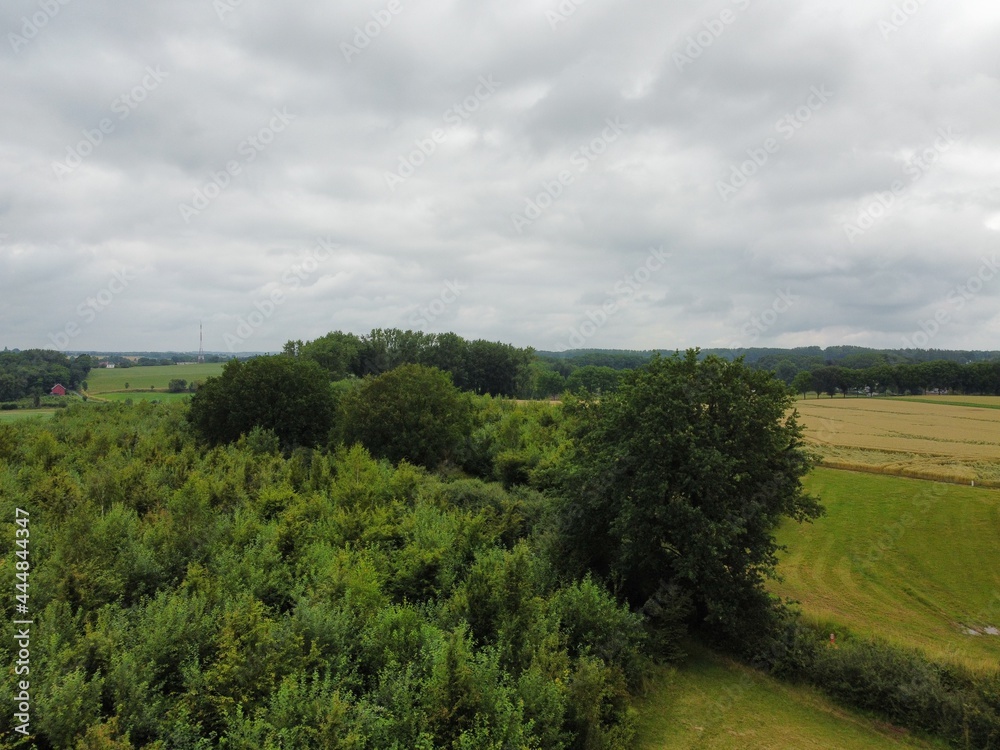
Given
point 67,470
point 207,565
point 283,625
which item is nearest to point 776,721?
point 283,625

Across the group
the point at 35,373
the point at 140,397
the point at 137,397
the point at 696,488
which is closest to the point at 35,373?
the point at 35,373

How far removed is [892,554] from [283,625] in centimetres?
2770

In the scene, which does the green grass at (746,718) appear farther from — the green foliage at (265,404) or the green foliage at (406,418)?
the green foliage at (265,404)

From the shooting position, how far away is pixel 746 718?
508 inches

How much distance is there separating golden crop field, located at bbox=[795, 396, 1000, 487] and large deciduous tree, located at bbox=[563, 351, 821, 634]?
1087 cm

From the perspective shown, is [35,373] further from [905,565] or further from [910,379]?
[910,379]

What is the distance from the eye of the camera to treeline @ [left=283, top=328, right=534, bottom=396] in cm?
7638

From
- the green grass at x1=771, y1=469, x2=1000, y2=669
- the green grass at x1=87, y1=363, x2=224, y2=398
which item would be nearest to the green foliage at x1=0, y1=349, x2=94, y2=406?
the green grass at x1=87, y1=363, x2=224, y2=398

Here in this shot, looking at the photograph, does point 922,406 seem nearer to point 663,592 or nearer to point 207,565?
point 663,592

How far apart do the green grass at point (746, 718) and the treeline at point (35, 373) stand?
77494 millimetres

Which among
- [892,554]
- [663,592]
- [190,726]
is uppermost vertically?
[190,726]

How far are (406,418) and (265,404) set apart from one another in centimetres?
1064

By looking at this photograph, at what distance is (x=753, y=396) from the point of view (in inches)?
670

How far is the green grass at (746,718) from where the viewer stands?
39.4 ft
